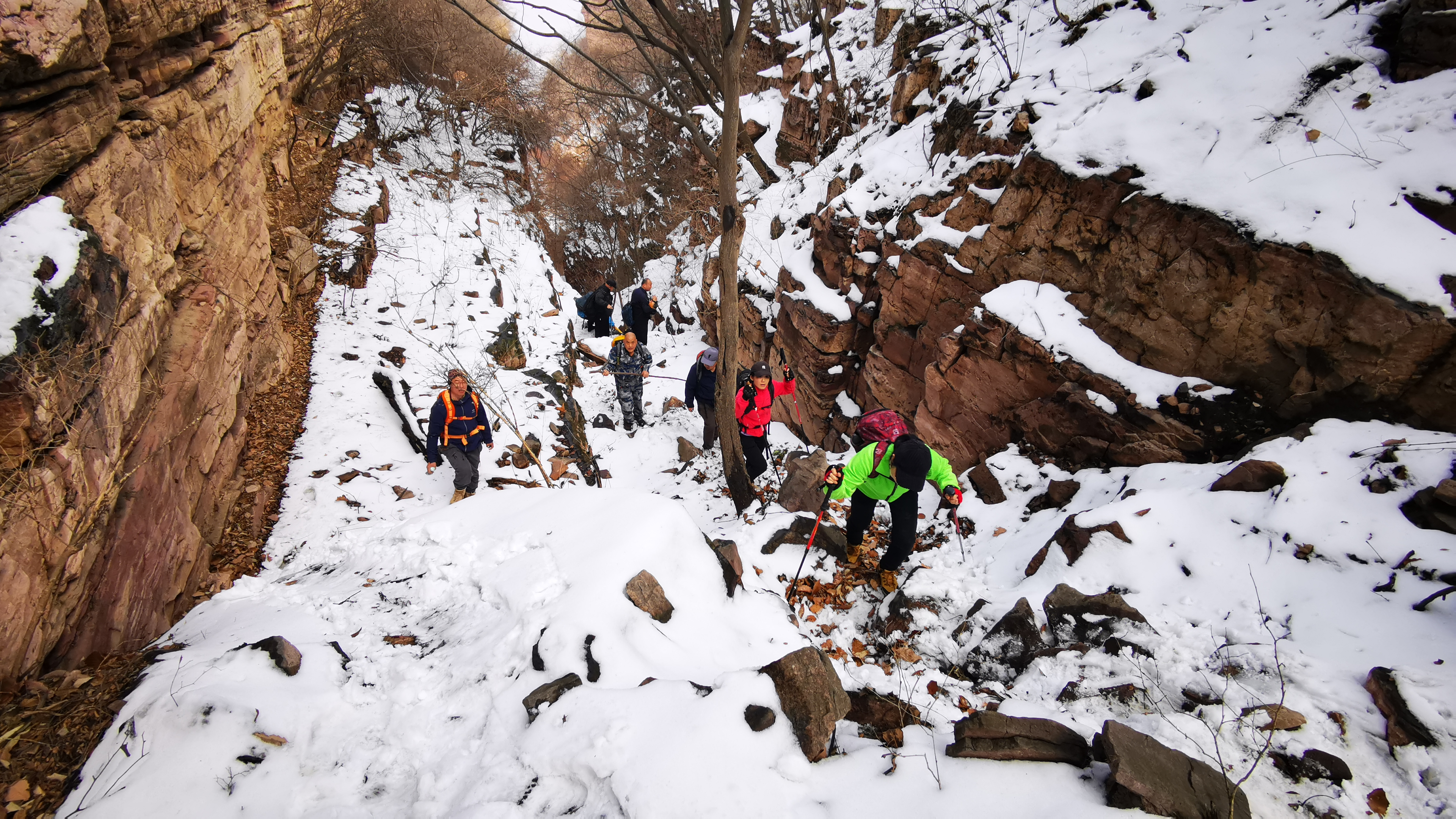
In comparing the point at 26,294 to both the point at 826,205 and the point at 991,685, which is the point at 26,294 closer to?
the point at 991,685

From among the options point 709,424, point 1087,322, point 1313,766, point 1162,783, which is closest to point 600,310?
point 709,424

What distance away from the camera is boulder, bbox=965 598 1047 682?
3.95 meters

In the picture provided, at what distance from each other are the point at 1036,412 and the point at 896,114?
6.73 m

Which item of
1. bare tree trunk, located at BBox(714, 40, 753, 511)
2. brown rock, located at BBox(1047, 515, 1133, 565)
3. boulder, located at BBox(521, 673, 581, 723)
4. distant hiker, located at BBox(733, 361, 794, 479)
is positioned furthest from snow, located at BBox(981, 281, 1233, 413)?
boulder, located at BBox(521, 673, 581, 723)

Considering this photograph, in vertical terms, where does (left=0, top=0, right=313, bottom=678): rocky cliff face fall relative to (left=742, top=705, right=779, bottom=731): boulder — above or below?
above

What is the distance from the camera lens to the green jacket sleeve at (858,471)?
5.02m

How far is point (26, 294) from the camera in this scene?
3.22m

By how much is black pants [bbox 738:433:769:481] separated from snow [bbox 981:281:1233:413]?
337 centimetres

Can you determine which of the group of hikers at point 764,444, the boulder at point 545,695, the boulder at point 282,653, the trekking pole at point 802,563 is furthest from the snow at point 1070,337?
the boulder at point 282,653

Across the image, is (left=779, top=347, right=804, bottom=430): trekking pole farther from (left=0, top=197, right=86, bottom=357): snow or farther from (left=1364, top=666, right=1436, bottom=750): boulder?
(left=0, top=197, right=86, bottom=357): snow

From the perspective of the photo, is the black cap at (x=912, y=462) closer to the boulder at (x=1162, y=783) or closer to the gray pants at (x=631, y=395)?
the boulder at (x=1162, y=783)

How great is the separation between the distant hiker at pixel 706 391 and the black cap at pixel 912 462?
3493 millimetres

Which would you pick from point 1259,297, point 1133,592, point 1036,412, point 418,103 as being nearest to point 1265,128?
point 1259,297

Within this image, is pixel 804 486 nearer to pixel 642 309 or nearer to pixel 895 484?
pixel 895 484
